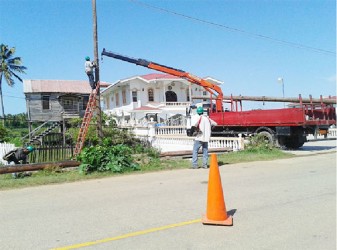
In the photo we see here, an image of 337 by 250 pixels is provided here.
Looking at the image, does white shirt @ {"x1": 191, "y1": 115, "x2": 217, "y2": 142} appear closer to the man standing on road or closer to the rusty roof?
the man standing on road

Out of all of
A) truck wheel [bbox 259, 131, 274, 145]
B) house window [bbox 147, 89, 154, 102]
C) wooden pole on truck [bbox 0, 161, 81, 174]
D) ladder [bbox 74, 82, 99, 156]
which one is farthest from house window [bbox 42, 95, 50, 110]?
wooden pole on truck [bbox 0, 161, 81, 174]

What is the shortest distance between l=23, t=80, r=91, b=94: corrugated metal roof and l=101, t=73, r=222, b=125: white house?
11.4 ft

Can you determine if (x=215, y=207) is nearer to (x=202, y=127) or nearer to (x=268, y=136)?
(x=202, y=127)

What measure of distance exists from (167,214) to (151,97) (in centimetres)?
3288

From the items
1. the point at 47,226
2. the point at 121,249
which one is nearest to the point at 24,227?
the point at 47,226

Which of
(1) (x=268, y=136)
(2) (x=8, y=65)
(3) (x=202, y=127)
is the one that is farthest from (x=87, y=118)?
(2) (x=8, y=65)

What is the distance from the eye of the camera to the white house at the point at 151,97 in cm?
3547

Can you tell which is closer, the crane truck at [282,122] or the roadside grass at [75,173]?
the roadside grass at [75,173]

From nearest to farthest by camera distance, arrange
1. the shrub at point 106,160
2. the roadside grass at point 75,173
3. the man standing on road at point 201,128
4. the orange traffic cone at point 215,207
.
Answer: the orange traffic cone at point 215,207 < the roadside grass at point 75,173 < the shrub at point 106,160 < the man standing on road at point 201,128

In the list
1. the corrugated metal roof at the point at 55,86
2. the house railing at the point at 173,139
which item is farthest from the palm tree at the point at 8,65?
the house railing at the point at 173,139

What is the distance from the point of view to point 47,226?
463 cm

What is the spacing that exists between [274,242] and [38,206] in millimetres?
4030

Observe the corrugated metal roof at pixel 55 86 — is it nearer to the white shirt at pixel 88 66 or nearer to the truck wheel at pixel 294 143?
the white shirt at pixel 88 66

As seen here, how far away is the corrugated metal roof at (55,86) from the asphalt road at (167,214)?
2955 cm
